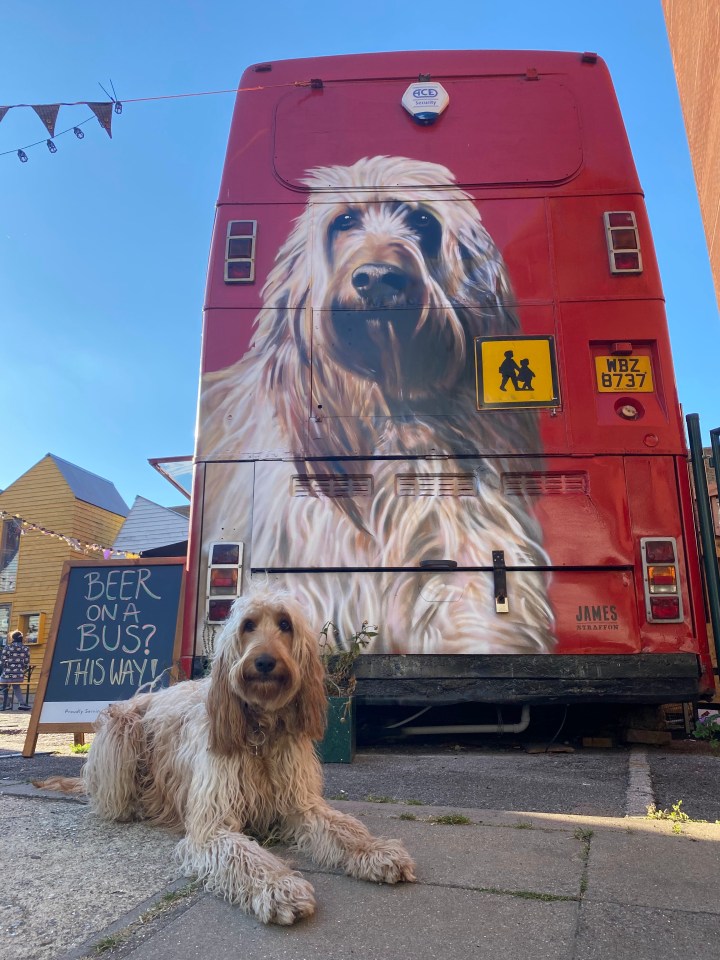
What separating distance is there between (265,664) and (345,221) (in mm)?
3823

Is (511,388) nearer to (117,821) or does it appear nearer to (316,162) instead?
(316,162)

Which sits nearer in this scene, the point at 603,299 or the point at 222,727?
the point at 222,727

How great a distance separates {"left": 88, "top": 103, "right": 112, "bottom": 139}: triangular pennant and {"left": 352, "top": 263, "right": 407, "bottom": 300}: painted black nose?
411cm

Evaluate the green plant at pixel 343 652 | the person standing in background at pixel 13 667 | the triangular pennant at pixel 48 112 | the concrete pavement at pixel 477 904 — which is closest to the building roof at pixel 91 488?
the person standing in background at pixel 13 667

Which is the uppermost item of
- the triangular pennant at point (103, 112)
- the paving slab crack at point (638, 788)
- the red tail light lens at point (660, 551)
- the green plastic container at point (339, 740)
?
the triangular pennant at point (103, 112)

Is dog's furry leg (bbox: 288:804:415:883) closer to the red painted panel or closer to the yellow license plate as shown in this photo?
the yellow license plate

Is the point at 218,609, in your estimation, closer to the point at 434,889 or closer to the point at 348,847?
the point at 348,847

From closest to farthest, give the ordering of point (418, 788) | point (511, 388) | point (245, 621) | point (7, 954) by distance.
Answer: point (7, 954) → point (245, 621) → point (418, 788) → point (511, 388)

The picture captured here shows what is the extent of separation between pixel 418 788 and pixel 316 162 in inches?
176

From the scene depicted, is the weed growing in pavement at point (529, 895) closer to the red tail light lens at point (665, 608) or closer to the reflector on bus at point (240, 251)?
the red tail light lens at point (665, 608)

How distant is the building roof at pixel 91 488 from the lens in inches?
936

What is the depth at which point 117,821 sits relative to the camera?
10.0 feet

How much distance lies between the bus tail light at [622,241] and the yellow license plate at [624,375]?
682 mm

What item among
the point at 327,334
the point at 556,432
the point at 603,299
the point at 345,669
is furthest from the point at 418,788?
the point at 603,299
